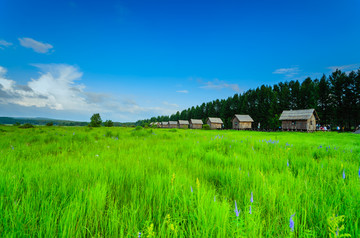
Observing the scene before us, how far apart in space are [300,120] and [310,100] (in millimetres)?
15741

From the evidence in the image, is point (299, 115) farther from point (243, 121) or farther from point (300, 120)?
point (243, 121)

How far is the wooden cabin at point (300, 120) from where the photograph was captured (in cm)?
4472

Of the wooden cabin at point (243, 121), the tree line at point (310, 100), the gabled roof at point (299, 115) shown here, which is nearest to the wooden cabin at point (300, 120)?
the gabled roof at point (299, 115)

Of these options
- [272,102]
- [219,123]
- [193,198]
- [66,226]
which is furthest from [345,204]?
[219,123]

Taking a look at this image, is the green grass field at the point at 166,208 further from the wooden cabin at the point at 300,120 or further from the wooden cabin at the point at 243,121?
the wooden cabin at the point at 243,121

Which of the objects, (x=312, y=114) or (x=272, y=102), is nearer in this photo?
(x=312, y=114)

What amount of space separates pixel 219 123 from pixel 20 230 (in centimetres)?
8929

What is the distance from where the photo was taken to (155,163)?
115 inches

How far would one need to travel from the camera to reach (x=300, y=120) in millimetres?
46312

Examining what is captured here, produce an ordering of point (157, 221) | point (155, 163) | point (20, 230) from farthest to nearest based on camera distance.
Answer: point (155, 163) < point (157, 221) < point (20, 230)

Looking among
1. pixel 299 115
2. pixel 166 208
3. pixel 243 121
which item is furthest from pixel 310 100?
pixel 166 208

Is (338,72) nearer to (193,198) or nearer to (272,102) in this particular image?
(272,102)

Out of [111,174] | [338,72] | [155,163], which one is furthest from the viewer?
[338,72]

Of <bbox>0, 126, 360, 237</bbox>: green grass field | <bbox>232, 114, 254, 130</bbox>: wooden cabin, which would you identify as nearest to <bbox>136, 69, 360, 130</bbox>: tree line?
<bbox>232, 114, 254, 130</bbox>: wooden cabin
